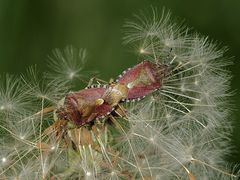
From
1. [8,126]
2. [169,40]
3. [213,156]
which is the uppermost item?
[169,40]

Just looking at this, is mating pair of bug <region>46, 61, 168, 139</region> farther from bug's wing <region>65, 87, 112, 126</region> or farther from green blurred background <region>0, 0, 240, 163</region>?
green blurred background <region>0, 0, 240, 163</region>

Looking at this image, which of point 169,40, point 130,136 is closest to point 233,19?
point 169,40

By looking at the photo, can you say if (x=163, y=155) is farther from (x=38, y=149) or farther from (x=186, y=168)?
(x=38, y=149)

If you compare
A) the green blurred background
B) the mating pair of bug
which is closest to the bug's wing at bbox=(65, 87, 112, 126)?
the mating pair of bug

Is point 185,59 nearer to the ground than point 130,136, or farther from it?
farther from it

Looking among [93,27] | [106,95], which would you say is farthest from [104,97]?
[93,27]
